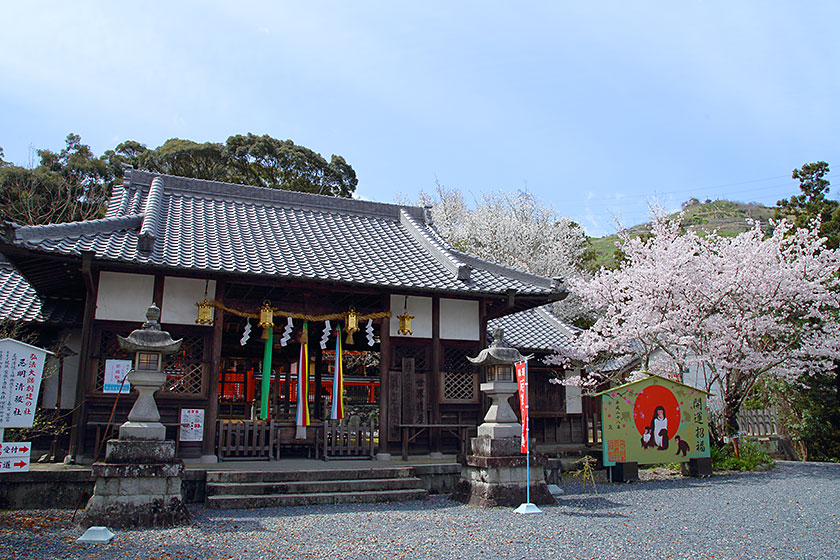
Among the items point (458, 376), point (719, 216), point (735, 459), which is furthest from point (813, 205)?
point (719, 216)

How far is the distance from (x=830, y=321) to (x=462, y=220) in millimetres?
17967

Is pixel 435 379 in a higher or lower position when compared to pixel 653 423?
higher

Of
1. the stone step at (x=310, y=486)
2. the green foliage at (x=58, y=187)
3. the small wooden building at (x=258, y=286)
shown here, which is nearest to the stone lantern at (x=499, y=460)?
the stone step at (x=310, y=486)

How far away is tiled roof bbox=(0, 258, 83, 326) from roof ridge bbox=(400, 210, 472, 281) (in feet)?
25.2

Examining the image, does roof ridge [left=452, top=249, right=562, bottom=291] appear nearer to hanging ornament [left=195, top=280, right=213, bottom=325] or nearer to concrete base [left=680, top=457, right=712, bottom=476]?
concrete base [left=680, top=457, right=712, bottom=476]

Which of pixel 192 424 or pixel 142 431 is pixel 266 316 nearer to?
pixel 192 424

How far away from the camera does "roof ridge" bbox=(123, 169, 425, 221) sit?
592 inches

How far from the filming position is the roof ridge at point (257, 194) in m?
15.0

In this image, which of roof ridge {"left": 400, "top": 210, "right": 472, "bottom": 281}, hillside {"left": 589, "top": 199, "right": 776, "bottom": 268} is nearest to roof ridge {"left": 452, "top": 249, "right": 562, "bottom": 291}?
roof ridge {"left": 400, "top": 210, "right": 472, "bottom": 281}

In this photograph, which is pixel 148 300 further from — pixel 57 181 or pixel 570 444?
pixel 57 181

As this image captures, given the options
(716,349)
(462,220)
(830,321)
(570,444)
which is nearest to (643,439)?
(716,349)

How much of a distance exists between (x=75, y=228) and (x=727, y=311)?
14109 mm

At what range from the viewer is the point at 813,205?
2033 cm

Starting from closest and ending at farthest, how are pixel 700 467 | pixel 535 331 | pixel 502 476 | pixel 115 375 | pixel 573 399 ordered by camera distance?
pixel 502 476 → pixel 115 375 → pixel 700 467 → pixel 573 399 → pixel 535 331
